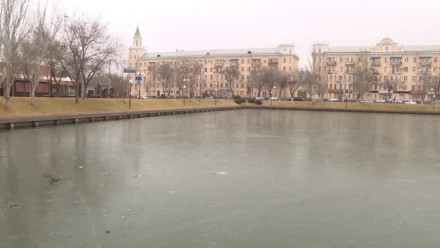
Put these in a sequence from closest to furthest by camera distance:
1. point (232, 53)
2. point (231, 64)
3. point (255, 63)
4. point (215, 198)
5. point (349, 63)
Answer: point (215, 198) < point (349, 63) < point (255, 63) < point (231, 64) < point (232, 53)

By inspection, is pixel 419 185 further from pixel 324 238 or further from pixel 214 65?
pixel 214 65

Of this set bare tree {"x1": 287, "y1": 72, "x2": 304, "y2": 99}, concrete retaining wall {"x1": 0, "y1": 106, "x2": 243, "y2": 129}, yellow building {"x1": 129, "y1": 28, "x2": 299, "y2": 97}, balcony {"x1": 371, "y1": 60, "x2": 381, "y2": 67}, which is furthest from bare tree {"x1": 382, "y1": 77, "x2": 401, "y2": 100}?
concrete retaining wall {"x1": 0, "y1": 106, "x2": 243, "y2": 129}

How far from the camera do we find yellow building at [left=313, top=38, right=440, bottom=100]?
94.0 m

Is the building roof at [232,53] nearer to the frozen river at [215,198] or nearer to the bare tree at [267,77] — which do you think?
the bare tree at [267,77]

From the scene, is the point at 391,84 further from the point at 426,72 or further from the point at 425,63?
the point at 425,63

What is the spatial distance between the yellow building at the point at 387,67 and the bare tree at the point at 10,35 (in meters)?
73.3

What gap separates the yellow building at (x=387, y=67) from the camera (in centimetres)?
9400

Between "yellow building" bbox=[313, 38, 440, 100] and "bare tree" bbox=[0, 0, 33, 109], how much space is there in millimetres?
73273

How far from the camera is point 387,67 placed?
97.7 meters

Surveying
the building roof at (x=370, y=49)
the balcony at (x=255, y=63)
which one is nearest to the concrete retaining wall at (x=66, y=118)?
the balcony at (x=255, y=63)

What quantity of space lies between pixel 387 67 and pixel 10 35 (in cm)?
9004

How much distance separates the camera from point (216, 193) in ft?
32.8

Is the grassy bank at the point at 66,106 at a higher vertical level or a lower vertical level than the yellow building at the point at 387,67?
lower

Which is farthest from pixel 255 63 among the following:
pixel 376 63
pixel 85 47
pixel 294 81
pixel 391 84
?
pixel 85 47
